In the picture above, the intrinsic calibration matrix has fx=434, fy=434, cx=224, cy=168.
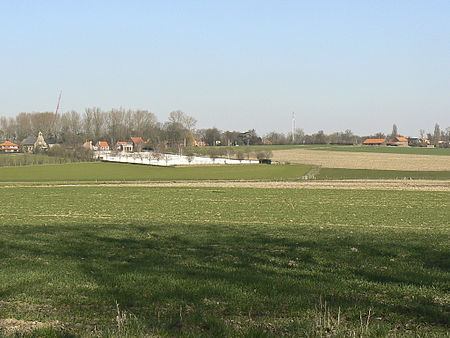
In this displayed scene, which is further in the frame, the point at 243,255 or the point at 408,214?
the point at 408,214

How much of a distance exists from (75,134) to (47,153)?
44.9 metres

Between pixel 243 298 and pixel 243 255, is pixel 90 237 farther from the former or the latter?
pixel 243 298

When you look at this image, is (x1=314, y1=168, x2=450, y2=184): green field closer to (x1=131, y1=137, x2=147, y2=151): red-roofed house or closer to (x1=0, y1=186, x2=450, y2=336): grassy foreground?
(x1=0, y1=186, x2=450, y2=336): grassy foreground

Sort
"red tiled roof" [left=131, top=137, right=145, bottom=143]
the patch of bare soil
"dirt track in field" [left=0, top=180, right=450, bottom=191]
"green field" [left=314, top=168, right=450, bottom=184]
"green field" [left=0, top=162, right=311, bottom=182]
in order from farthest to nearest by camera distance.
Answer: "red tiled roof" [left=131, top=137, right=145, bottom=143] → "green field" [left=0, top=162, right=311, bottom=182] → "green field" [left=314, top=168, right=450, bottom=184] → "dirt track in field" [left=0, top=180, right=450, bottom=191] → the patch of bare soil

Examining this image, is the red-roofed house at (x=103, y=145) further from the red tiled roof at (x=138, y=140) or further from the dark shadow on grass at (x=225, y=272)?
the dark shadow on grass at (x=225, y=272)

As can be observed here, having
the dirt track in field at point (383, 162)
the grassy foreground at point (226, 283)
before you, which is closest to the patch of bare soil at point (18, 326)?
the grassy foreground at point (226, 283)

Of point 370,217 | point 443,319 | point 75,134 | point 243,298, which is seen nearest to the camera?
point 443,319

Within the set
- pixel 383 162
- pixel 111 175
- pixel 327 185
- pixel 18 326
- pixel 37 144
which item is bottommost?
pixel 327 185

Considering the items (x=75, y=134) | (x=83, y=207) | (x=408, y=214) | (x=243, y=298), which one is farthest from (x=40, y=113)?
(x=243, y=298)

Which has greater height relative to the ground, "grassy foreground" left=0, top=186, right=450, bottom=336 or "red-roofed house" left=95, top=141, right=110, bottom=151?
"red-roofed house" left=95, top=141, right=110, bottom=151

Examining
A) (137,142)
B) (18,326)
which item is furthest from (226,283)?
(137,142)

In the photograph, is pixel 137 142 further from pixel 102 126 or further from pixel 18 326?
pixel 18 326

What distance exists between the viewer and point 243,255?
1073 centimetres

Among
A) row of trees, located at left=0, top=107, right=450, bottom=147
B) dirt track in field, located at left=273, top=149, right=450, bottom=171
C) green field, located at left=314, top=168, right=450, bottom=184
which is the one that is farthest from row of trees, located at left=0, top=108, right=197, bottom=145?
green field, located at left=314, top=168, right=450, bottom=184
